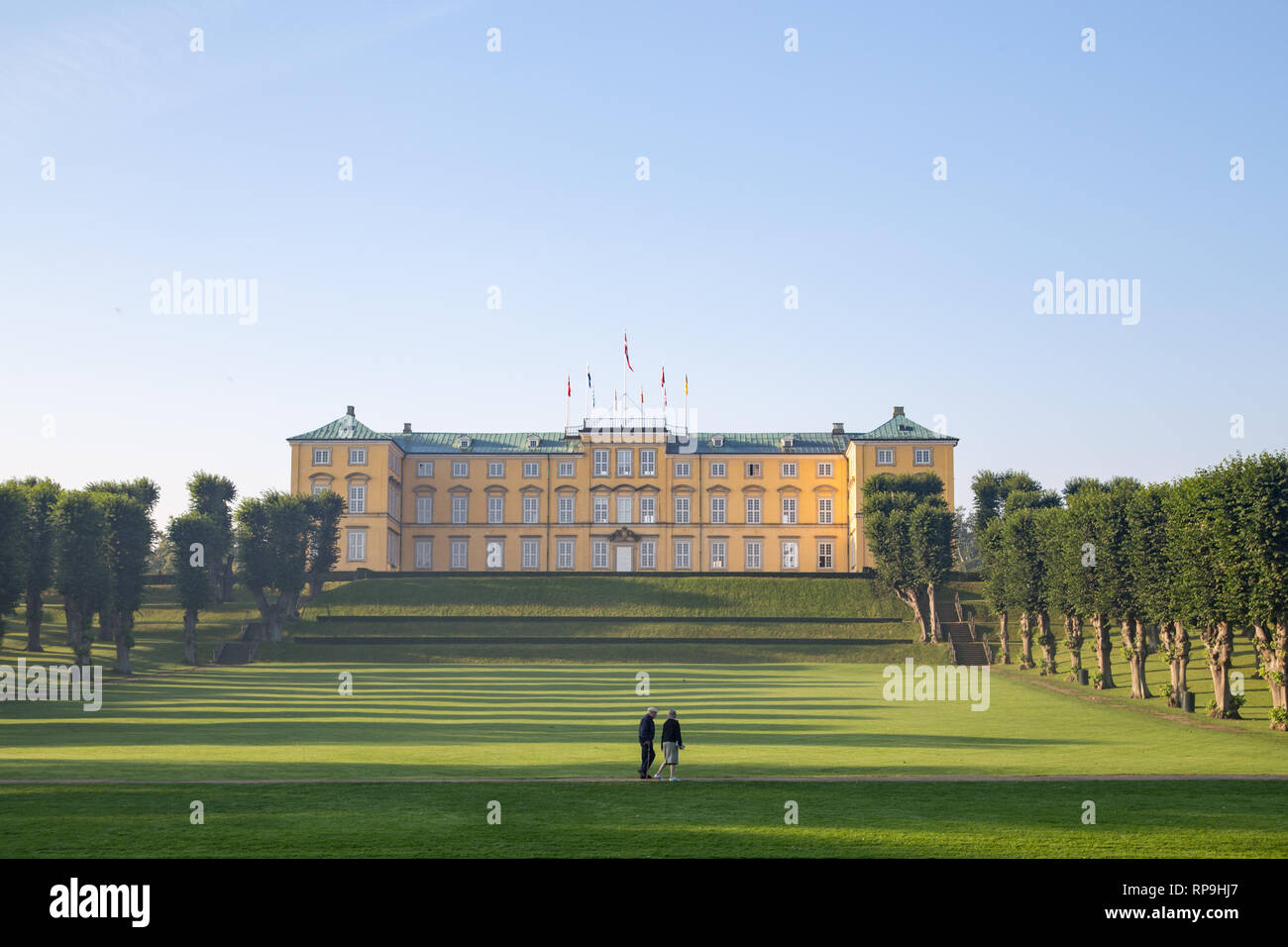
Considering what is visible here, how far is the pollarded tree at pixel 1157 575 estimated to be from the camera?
46.4 metres

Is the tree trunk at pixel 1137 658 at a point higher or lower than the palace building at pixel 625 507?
lower

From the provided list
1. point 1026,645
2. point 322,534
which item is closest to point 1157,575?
point 1026,645

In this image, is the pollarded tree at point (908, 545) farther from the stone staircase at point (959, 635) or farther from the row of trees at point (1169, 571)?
the row of trees at point (1169, 571)

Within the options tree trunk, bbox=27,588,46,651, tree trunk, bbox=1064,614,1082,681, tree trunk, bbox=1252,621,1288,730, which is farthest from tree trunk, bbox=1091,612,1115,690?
tree trunk, bbox=27,588,46,651

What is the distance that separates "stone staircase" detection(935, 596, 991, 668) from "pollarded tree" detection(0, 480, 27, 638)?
50845 millimetres

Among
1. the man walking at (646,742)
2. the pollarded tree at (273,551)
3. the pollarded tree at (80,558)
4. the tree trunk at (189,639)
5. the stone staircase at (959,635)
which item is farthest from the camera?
the pollarded tree at (273,551)

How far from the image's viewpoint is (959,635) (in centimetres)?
7850

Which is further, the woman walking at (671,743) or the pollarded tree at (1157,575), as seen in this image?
the pollarded tree at (1157,575)

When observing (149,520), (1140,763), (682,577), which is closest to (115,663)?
(149,520)

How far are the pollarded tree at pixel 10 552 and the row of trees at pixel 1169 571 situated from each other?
157ft

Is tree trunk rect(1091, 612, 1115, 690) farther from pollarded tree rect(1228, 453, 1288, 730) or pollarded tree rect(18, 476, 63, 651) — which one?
pollarded tree rect(18, 476, 63, 651)

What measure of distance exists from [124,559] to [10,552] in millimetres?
16234

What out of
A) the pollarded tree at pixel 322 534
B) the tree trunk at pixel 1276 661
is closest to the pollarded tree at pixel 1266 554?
the tree trunk at pixel 1276 661
